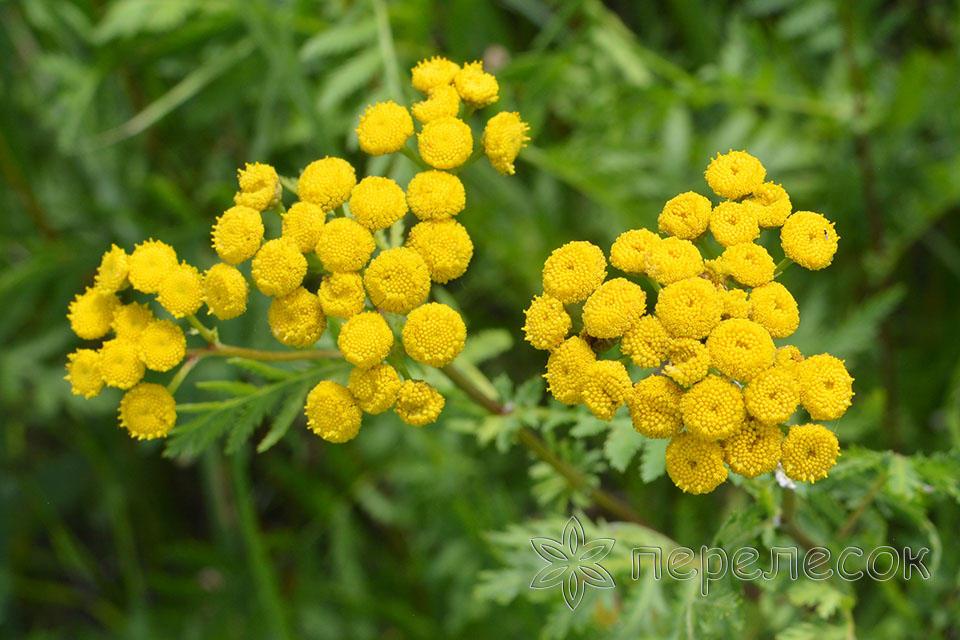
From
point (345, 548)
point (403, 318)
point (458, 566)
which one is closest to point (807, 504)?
point (403, 318)

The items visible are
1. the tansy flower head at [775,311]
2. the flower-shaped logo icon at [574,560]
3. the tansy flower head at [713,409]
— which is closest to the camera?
the tansy flower head at [713,409]

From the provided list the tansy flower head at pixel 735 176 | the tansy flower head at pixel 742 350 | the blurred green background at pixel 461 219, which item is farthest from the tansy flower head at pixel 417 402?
the blurred green background at pixel 461 219

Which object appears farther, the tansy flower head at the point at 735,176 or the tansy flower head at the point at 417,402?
the tansy flower head at the point at 735,176

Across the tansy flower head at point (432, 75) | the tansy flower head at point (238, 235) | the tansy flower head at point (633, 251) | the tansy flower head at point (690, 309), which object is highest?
the tansy flower head at point (432, 75)

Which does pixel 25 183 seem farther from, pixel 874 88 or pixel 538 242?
pixel 874 88

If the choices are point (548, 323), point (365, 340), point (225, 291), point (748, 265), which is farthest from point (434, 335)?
point (748, 265)

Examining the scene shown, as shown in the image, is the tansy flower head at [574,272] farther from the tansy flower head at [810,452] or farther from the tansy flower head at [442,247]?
the tansy flower head at [810,452]

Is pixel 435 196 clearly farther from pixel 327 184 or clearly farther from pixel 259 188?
pixel 259 188
